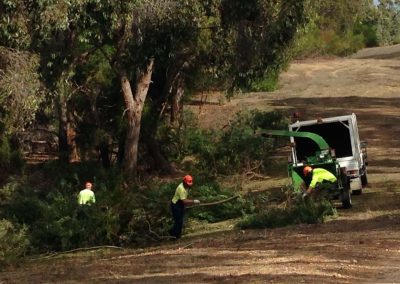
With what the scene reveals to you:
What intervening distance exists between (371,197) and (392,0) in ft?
288

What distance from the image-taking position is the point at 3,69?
54.0 feet

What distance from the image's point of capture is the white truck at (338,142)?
72.2 ft

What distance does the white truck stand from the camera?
22016 millimetres

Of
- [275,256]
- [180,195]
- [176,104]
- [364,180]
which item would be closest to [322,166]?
[180,195]

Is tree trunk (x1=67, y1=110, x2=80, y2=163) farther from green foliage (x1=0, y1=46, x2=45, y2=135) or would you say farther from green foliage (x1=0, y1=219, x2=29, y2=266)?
green foliage (x1=0, y1=46, x2=45, y2=135)

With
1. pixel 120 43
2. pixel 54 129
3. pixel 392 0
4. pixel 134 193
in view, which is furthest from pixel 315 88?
pixel 392 0

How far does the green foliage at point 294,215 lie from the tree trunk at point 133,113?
8.56 m

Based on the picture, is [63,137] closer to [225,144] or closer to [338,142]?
[225,144]

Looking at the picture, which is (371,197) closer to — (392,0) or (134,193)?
(134,193)

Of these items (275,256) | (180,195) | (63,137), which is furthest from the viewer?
(63,137)

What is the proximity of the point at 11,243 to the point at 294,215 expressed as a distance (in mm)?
6273

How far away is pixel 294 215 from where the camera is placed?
19312mm

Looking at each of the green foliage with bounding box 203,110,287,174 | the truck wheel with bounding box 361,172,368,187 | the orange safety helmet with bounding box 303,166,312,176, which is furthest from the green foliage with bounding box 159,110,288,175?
the orange safety helmet with bounding box 303,166,312,176

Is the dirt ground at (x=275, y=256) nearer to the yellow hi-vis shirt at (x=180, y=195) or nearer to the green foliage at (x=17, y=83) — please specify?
the yellow hi-vis shirt at (x=180, y=195)
